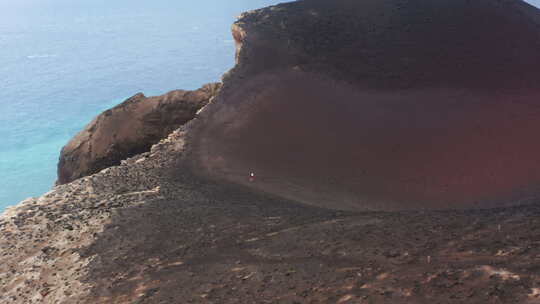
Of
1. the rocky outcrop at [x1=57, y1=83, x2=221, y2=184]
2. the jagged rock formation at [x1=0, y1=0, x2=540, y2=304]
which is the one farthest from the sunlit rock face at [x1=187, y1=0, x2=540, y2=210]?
the rocky outcrop at [x1=57, y1=83, x2=221, y2=184]

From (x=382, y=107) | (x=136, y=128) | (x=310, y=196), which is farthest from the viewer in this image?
(x=136, y=128)

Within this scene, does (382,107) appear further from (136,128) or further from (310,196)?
(136,128)

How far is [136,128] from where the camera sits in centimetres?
1689

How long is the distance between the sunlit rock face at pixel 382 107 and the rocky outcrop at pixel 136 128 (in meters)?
2.86

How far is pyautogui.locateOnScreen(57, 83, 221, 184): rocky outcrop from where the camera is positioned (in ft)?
55.1

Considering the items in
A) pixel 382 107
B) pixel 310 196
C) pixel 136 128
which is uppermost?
pixel 382 107

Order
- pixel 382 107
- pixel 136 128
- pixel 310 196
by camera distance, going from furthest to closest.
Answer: pixel 136 128 < pixel 382 107 < pixel 310 196

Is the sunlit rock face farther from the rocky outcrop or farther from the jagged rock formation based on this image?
the rocky outcrop

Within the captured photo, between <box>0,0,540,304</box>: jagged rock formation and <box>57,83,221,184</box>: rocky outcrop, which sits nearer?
<box>0,0,540,304</box>: jagged rock formation

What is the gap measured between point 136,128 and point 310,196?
8824 millimetres

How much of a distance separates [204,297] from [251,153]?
6.86m

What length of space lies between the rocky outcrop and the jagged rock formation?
286 cm

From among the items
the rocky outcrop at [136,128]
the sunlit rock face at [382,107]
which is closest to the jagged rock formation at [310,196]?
the sunlit rock face at [382,107]

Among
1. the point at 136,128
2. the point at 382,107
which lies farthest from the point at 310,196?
the point at 136,128
